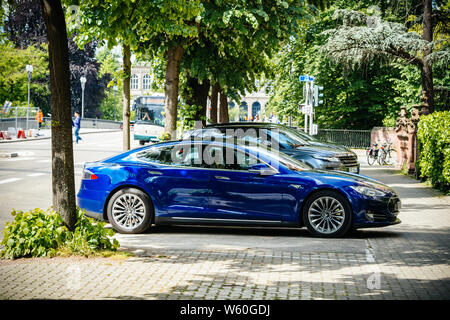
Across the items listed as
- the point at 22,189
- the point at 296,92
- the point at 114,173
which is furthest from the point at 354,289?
the point at 296,92

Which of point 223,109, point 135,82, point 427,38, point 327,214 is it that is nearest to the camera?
point 327,214

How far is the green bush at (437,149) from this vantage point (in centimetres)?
1429

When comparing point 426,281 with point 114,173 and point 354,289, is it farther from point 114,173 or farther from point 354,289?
point 114,173

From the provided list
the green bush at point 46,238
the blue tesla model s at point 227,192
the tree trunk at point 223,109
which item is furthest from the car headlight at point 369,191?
the tree trunk at point 223,109

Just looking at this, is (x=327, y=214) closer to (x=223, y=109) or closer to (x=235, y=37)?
(x=235, y=37)

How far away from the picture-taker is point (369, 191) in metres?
8.91

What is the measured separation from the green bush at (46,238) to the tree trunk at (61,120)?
0.21m

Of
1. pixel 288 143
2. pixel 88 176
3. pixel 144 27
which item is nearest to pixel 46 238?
pixel 88 176

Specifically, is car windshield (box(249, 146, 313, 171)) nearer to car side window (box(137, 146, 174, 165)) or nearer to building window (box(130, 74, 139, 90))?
car side window (box(137, 146, 174, 165))

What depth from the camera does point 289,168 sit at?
29.8 feet

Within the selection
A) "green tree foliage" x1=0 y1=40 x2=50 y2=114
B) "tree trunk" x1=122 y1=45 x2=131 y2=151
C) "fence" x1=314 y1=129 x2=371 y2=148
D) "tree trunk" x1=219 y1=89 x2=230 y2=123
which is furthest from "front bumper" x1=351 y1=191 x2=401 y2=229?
"green tree foliage" x1=0 y1=40 x2=50 y2=114

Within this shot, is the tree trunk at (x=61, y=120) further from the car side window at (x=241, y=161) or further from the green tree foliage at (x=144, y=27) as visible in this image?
the car side window at (x=241, y=161)

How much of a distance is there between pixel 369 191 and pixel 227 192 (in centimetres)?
218

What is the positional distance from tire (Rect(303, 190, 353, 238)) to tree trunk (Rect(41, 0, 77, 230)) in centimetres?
355
